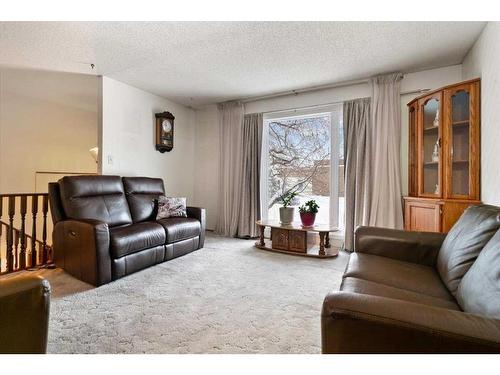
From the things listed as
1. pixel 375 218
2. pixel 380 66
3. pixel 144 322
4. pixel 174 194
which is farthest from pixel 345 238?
pixel 174 194

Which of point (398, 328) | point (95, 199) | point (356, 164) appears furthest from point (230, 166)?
point (398, 328)

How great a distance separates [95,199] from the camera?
2.87 metres

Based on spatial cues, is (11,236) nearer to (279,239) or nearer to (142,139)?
(142,139)

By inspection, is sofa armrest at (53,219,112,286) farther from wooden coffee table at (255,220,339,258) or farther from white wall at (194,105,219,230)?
white wall at (194,105,219,230)

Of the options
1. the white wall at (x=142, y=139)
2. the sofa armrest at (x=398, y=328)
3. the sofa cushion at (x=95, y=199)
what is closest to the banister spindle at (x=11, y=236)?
the sofa cushion at (x=95, y=199)

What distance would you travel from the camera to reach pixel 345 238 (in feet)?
11.3

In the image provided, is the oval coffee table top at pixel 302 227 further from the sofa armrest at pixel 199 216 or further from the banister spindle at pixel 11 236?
the banister spindle at pixel 11 236

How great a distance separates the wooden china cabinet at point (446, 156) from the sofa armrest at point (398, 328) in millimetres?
1971

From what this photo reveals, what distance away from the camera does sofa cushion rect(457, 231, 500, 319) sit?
93cm

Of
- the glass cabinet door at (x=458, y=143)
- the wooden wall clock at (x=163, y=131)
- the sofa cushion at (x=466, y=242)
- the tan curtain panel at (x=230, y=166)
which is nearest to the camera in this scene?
the sofa cushion at (x=466, y=242)

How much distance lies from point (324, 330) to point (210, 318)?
113cm

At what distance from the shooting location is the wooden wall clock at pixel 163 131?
4137 millimetres

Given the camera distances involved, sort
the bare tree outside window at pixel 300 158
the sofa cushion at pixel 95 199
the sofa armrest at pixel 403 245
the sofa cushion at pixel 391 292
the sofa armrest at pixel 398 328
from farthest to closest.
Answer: the bare tree outside window at pixel 300 158
the sofa cushion at pixel 95 199
the sofa armrest at pixel 403 245
the sofa cushion at pixel 391 292
the sofa armrest at pixel 398 328
